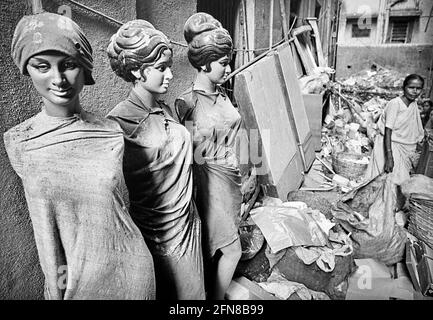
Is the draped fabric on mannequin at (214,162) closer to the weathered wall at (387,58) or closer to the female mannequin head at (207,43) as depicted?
the female mannequin head at (207,43)

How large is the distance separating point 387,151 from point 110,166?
4.17 meters

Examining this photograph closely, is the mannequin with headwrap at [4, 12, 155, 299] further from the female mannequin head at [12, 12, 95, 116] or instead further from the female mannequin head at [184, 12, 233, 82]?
the female mannequin head at [184, 12, 233, 82]

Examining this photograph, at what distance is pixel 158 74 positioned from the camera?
62.5 inches

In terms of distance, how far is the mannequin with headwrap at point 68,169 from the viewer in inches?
43.4

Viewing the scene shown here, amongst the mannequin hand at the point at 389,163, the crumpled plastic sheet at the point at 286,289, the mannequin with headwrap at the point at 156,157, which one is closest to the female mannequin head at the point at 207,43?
the mannequin with headwrap at the point at 156,157

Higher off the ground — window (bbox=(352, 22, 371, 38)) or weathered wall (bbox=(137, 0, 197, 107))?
window (bbox=(352, 22, 371, 38))

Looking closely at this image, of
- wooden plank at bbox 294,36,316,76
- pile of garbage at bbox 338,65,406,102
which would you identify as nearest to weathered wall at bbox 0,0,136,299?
wooden plank at bbox 294,36,316,76

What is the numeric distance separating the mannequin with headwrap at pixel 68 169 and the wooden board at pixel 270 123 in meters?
2.53

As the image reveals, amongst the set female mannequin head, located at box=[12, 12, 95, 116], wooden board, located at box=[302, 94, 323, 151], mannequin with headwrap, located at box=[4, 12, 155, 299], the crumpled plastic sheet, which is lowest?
the crumpled plastic sheet

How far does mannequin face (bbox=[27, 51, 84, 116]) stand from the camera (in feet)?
3.59

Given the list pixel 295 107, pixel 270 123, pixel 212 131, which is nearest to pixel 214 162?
pixel 212 131

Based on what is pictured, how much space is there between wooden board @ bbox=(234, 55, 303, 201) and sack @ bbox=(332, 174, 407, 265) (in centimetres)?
87

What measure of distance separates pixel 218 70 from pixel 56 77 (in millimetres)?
1232
